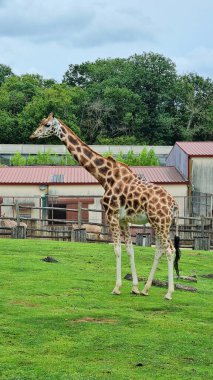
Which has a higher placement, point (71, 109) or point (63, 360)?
point (71, 109)

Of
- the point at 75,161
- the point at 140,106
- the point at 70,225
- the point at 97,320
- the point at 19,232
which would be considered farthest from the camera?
the point at 140,106

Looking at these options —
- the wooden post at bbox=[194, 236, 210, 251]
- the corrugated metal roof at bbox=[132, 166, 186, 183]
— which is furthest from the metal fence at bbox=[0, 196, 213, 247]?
the corrugated metal roof at bbox=[132, 166, 186, 183]

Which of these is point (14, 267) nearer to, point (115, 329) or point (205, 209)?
point (115, 329)

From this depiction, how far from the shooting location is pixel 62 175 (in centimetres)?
5234

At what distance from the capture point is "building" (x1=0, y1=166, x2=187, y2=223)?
160 feet

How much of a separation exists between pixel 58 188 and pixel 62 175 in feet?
7.06

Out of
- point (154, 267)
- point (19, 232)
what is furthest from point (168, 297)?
point (19, 232)

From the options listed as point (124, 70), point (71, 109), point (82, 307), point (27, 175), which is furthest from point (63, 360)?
point (124, 70)

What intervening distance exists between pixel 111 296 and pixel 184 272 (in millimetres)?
6837

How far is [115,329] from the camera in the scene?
13.9 m

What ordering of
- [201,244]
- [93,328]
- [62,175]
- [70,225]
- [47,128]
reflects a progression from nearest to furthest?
[93,328]
[47,128]
[201,244]
[70,225]
[62,175]

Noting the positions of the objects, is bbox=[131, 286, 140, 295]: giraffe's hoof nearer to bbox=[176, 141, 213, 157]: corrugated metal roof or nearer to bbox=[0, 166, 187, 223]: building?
bbox=[0, 166, 187, 223]: building

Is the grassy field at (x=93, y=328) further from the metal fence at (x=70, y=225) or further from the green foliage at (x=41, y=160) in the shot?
the green foliage at (x=41, y=160)

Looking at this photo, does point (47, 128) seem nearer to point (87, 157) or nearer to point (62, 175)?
point (87, 157)
